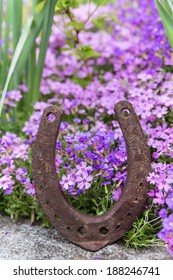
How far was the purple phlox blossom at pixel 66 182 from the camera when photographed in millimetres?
1883

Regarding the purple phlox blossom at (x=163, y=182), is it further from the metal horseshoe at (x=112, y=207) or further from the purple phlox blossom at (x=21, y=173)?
the purple phlox blossom at (x=21, y=173)

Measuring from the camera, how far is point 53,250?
1.85m

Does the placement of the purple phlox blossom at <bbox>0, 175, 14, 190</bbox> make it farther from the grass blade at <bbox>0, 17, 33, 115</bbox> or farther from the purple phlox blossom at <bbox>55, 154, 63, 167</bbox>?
the grass blade at <bbox>0, 17, 33, 115</bbox>

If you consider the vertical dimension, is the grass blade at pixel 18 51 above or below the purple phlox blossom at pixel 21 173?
above

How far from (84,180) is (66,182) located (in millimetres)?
65

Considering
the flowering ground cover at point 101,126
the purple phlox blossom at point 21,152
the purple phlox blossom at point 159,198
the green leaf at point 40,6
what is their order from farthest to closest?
the green leaf at point 40,6 → the purple phlox blossom at point 21,152 → the flowering ground cover at point 101,126 → the purple phlox blossom at point 159,198

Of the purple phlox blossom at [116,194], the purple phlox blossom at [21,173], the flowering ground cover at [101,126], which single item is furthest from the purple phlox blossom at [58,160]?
the purple phlox blossom at [116,194]

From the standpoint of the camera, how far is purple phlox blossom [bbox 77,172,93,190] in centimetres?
187

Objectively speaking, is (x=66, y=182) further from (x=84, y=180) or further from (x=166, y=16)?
(x=166, y=16)

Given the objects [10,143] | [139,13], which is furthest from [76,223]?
[139,13]

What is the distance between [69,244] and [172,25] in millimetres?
854

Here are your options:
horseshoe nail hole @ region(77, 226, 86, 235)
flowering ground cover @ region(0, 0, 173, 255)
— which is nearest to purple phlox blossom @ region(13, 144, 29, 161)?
flowering ground cover @ region(0, 0, 173, 255)

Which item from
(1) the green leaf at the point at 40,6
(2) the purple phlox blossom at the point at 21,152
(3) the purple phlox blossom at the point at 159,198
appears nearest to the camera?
(3) the purple phlox blossom at the point at 159,198

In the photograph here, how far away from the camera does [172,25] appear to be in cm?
187
